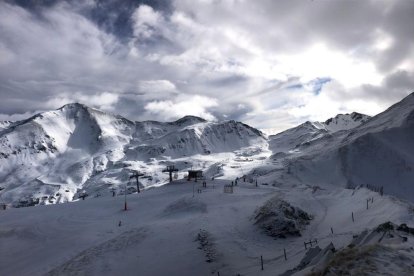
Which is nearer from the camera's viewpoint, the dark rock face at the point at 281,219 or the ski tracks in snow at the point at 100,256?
the ski tracks in snow at the point at 100,256

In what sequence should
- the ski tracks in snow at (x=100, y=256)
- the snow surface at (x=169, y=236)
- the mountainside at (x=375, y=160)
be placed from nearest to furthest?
1. the ski tracks in snow at (x=100, y=256)
2. the snow surface at (x=169, y=236)
3. the mountainside at (x=375, y=160)

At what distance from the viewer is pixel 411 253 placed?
55.5ft

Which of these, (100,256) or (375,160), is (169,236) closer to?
(100,256)

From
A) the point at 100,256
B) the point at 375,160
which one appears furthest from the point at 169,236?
the point at 375,160

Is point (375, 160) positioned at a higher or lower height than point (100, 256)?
higher

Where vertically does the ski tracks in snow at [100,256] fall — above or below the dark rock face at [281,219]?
below

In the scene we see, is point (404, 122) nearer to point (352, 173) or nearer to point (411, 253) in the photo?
point (352, 173)

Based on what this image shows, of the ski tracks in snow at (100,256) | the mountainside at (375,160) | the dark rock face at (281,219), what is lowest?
the ski tracks in snow at (100,256)

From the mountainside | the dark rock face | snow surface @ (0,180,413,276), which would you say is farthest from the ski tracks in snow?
the mountainside

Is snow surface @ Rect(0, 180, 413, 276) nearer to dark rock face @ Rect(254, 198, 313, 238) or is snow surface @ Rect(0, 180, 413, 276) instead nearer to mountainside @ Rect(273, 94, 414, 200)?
dark rock face @ Rect(254, 198, 313, 238)

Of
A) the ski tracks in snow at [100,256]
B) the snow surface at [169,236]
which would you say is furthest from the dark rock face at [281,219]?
the ski tracks in snow at [100,256]

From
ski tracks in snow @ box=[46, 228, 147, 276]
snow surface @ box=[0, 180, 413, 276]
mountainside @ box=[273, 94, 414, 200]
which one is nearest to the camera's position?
ski tracks in snow @ box=[46, 228, 147, 276]

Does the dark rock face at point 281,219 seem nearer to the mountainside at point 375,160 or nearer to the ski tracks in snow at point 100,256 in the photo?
the ski tracks in snow at point 100,256

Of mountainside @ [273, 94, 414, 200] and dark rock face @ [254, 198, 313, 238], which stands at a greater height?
mountainside @ [273, 94, 414, 200]
